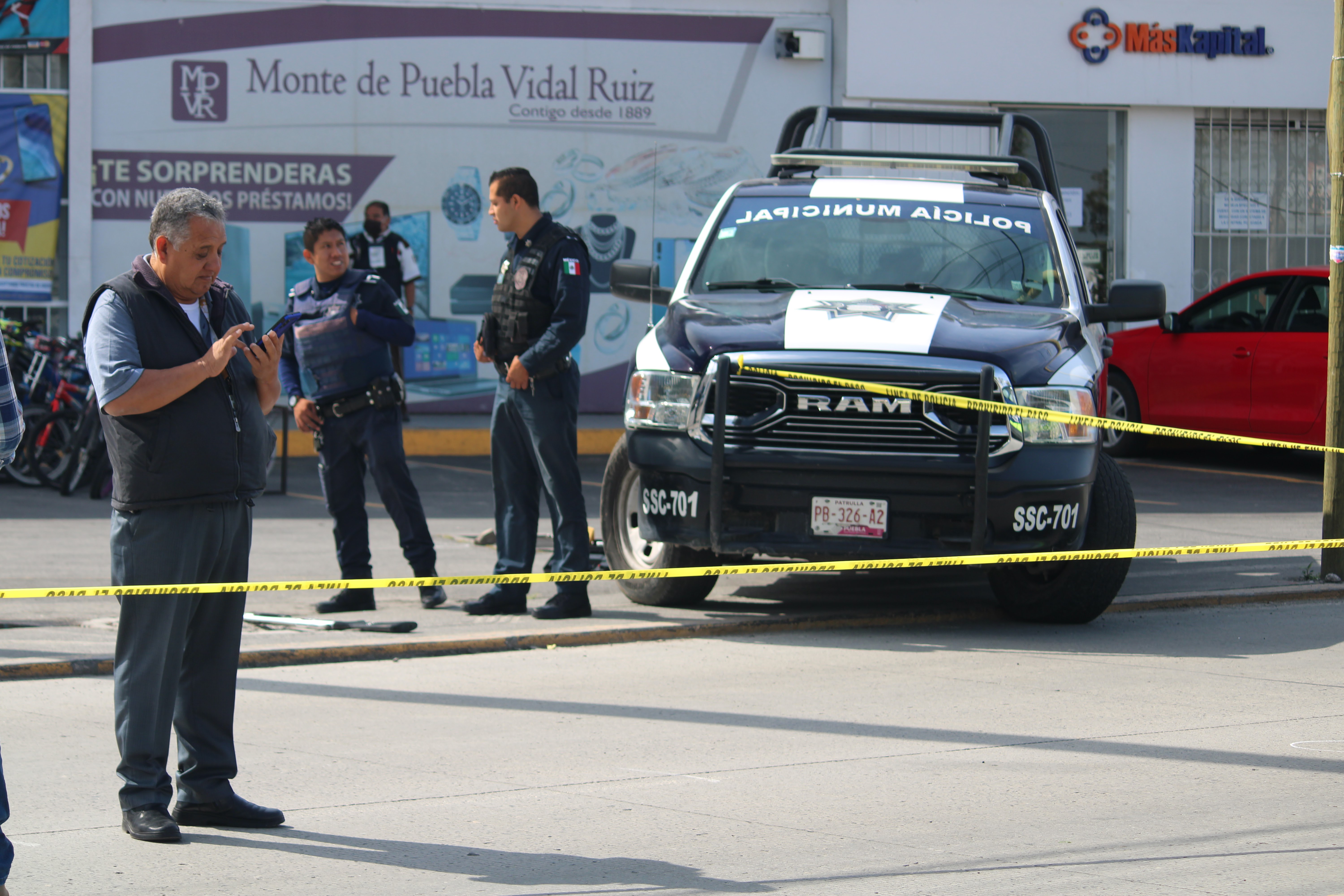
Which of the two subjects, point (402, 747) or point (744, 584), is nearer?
point (402, 747)

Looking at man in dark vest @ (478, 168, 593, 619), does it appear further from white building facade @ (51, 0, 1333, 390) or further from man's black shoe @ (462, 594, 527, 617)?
white building facade @ (51, 0, 1333, 390)

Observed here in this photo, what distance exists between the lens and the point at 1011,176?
12711 mm

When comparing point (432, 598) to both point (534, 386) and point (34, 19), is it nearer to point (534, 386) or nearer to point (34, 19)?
point (534, 386)

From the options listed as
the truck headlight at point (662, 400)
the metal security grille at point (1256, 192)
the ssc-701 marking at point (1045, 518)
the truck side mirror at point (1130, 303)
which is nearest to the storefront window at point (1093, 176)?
the metal security grille at point (1256, 192)

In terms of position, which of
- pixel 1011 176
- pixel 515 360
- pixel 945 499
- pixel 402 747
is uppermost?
pixel 1011 176

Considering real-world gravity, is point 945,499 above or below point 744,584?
above

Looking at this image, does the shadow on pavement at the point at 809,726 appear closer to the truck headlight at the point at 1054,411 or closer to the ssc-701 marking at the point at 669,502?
the ssc-701 marking at the point at 669,502

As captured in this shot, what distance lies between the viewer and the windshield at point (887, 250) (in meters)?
8.91

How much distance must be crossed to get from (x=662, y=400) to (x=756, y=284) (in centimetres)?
104

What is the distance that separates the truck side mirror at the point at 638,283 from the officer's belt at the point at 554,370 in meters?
0.75

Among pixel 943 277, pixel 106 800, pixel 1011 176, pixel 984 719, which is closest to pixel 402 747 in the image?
pixel 106 800

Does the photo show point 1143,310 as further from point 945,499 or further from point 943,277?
point 945,499

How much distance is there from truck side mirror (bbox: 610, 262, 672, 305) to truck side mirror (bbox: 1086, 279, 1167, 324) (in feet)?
7.18

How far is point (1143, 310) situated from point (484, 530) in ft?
16.0
